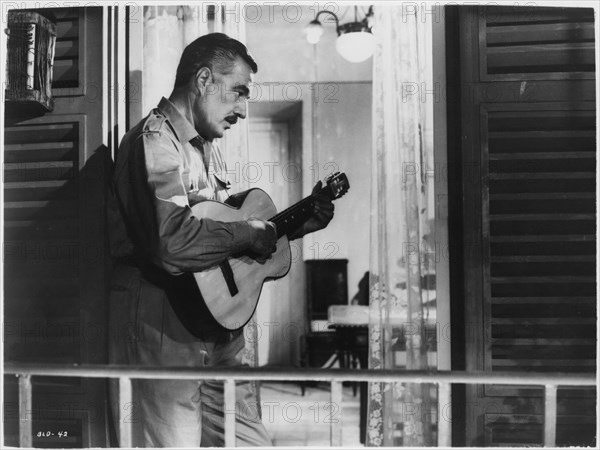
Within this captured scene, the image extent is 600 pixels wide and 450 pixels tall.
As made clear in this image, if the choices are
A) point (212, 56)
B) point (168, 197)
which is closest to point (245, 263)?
point (168, 197)

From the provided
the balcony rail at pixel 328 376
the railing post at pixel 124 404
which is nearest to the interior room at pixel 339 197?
the railing post at pixel 124 404

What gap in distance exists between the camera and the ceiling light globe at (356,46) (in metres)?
2.49

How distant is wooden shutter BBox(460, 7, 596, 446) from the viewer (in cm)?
235

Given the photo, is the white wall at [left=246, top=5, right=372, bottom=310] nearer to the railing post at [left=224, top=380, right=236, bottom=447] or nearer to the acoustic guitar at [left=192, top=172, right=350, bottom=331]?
the acoustic guitar at [left=192, top=172, right=350, bottom=331]

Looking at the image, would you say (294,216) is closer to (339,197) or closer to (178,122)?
(339,197)

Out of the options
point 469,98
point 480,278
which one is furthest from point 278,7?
point 480,278

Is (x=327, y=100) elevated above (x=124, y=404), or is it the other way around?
(x=327, y=100)

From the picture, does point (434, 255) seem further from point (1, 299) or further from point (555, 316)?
point (1, 299)

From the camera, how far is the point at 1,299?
2.45 meters

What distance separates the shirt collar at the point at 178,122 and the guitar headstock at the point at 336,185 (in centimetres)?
57

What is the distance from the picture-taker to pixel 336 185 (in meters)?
2.39

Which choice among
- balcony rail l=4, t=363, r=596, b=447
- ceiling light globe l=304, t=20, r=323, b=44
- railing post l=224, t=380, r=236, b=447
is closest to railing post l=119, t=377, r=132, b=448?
balcony rail l=4, t=363, r=596, b=447

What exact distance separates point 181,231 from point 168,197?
0.15 meters

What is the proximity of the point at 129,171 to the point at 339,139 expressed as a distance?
0.90m
